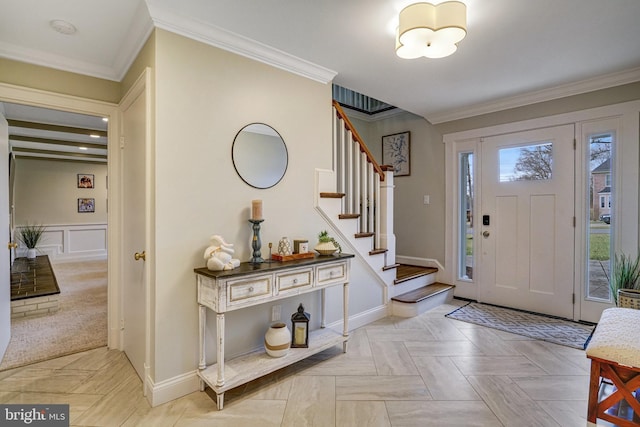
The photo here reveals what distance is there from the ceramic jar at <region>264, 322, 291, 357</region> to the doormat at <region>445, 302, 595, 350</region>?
6.89ft

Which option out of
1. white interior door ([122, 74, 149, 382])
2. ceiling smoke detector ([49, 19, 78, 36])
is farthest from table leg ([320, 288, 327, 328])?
ceiling smoke detector ([49, 19, 78, 36])

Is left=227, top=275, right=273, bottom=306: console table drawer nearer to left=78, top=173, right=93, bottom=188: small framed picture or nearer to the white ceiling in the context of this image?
the white ceiling

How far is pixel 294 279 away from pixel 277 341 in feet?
1.47

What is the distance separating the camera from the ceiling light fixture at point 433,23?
1.84m

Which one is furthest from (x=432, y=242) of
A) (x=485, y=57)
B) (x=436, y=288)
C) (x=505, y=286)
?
(x=485, y=57)

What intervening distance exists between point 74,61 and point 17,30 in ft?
1.32

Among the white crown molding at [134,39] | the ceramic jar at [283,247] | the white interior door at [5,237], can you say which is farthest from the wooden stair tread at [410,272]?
the white interior door at [5,237]

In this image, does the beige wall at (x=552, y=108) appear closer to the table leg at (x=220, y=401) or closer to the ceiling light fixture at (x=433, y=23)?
the ceiling light fixture at (x=433, y=23)

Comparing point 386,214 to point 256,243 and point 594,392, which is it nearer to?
point 256,243

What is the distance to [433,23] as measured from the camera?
1857 mm

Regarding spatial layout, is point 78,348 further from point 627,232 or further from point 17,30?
point 627,232

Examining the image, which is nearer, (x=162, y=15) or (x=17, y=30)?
(x=162, y=15)

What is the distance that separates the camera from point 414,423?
1.82m

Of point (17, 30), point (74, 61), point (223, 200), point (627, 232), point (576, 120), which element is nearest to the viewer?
point (17, 30)
